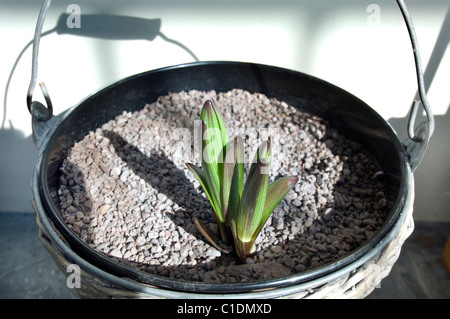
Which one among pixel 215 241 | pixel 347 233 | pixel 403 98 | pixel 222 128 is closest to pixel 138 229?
pixel 215 241

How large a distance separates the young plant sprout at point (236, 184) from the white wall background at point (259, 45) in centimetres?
41

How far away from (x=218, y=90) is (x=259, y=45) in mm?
142

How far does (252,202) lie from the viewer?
55 centimetres

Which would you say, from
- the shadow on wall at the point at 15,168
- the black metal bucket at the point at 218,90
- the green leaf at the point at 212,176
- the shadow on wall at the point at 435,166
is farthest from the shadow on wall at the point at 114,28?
the shadow on wall at the point at 435,166

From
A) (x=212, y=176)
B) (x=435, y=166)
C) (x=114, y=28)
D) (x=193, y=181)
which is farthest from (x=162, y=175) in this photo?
(x=435, y=166)

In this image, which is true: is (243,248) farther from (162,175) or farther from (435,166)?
(435,166)

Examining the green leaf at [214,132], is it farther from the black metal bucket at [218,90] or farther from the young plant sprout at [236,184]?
the black metal bucket at [218,90]

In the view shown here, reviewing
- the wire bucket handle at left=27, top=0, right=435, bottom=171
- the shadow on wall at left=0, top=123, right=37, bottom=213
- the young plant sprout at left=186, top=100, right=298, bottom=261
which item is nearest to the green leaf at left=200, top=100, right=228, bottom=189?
the young plant sprout at left=186, top=100, right=298, bottom=261

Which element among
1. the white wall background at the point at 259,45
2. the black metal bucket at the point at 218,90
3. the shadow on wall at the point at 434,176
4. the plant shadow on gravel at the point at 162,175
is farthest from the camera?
the shadow on wall at the point at 434,176

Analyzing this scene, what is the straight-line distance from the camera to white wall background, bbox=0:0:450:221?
0.89 m

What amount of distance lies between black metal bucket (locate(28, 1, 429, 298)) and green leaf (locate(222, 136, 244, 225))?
145 millimetres

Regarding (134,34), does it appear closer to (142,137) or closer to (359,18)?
(142,137)

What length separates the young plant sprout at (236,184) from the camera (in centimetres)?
54

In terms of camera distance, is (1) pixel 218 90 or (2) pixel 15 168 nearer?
(1) pixel 218 90
